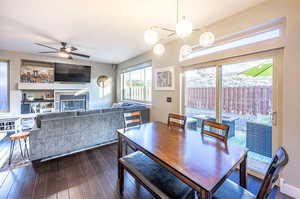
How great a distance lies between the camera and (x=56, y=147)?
2736 mm

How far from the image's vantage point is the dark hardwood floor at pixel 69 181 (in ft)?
5.88

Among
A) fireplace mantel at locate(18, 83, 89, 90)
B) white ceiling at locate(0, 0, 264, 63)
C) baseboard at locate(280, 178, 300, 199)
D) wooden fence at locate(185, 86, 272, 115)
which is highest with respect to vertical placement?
white ceiling at locate(0, 0, 264, 63)

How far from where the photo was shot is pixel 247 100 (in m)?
2.31

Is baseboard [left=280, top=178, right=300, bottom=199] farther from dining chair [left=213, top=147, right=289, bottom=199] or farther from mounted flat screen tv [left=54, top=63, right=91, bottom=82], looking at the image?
mounted flat screen tv [left=54, top=63, right=91, bottom=82]

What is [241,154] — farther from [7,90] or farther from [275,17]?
[7,90]

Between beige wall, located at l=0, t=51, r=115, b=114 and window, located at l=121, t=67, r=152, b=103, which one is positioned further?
window, located at l=121, t=67, r=152, b=103

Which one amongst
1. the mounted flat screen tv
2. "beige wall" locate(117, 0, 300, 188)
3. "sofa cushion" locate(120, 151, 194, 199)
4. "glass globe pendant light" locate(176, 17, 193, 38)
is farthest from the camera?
the mounted flat screen tv

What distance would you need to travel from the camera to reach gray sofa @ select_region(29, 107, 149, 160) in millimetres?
2576

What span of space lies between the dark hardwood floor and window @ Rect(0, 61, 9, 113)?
353 centimetres

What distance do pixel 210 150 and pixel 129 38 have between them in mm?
3031

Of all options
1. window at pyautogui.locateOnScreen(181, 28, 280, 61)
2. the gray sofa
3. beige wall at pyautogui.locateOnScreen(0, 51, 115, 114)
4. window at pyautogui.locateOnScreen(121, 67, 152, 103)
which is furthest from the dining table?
beige wall at pyautogui.locateOnScreen(0, 51, 115, 114)

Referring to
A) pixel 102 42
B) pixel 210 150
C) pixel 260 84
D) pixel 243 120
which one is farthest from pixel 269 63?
pixel 102 42

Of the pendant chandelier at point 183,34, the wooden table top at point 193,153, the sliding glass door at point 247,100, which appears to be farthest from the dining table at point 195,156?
the pendant chandelier at point 183,34

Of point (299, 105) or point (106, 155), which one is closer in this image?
point (299, 105)
